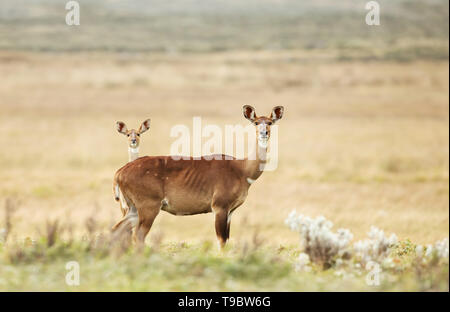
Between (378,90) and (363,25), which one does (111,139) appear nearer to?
(378,90)

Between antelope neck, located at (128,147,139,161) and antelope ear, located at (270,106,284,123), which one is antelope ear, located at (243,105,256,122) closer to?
antelope ear, located at (270,106,284,123)

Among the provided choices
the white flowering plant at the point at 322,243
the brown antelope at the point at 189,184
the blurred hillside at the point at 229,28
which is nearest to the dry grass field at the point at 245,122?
the brown antelope at the point at 189,184

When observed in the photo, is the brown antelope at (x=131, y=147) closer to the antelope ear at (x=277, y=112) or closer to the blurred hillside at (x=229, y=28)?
the antelope ear at (x=277, y=112)

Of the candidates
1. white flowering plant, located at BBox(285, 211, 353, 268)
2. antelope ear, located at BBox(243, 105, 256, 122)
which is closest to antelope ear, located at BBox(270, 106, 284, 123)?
antelope ear, located at BBox(243, 105, 256, 122)

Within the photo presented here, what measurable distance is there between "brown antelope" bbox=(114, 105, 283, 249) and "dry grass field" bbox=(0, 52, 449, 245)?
2.03 ft

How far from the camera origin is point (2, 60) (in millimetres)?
83812

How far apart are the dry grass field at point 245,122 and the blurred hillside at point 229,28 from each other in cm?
1918

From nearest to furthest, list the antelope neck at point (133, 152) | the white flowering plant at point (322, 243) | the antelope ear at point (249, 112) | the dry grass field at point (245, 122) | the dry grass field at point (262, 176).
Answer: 1. the dry grass field at point (262, 176)
2. the white flowering plant at point (322, 243)
3. the antelope ear at point (249, 112)
4. the antelope neck at point (133, 152)
5. the dry grass field at point (245, 122)

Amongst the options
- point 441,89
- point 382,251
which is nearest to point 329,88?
point 441,89

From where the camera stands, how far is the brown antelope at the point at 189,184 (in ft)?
36.2

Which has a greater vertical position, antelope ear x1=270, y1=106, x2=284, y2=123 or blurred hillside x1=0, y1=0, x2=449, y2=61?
blurred hillside x1=0, y1=0, x2=449, y2=61

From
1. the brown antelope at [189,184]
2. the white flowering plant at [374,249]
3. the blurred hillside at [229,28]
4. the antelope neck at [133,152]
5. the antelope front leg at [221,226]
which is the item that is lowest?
the white flowering plant at [374,249]

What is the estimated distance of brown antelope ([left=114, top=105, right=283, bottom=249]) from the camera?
1102 centimetres

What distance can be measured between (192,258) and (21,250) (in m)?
2.12
